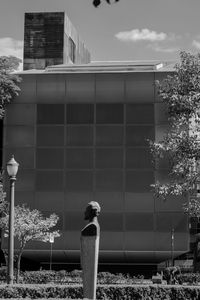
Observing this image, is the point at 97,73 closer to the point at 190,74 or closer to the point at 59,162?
the point at 59,162

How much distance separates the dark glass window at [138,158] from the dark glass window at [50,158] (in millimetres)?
4800

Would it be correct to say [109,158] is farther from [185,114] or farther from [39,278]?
[185,114]

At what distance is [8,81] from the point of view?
45.8 m

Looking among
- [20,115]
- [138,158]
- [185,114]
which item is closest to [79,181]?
[138,158]

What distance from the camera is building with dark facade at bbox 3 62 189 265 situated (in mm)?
46000

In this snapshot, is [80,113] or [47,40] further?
[47,40]

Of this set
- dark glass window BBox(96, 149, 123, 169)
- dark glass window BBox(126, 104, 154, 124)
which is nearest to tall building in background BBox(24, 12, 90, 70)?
dark glass window BBox(126, 104, 154, 124)

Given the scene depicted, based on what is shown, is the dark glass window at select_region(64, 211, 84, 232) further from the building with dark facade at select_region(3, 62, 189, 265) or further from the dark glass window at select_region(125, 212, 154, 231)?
the dark glass window at select_region(125, 212, 154, 231)

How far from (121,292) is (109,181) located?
85.8 ft

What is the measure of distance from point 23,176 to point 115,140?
23.2 feet

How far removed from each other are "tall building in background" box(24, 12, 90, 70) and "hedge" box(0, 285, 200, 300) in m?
58.6

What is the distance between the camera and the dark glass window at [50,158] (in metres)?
47.0

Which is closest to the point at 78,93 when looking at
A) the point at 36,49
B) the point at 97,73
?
the point at 97,73

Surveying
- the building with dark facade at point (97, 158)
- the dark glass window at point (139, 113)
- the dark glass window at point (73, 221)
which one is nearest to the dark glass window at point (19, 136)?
the building with dark facade at point (97, 158)
